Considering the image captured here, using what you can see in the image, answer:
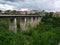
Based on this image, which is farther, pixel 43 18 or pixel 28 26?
pixel 43 18

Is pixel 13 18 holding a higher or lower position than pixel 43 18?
higher

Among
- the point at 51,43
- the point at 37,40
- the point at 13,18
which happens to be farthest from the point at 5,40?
the point at 13,18

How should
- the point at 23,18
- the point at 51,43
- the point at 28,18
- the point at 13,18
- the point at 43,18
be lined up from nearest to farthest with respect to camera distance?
1. the point at 51,43
2. the point at 13,18
3. the point at 23,18
4. the point at 28,18
5. the point at 43,18

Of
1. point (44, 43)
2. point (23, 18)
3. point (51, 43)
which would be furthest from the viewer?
point (23, 18)

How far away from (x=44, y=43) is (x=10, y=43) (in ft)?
14.0

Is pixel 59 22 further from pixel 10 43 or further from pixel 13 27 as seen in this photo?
pixel 10 43

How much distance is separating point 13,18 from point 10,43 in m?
11.3

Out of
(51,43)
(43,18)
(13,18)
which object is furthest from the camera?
(43,18)

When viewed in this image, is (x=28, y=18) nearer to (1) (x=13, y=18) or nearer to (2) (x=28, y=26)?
(2) (x=28, y=26)

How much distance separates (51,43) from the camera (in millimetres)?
21141

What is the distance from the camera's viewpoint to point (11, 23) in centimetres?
2766

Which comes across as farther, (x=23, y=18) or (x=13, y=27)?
(x=23, y=18)

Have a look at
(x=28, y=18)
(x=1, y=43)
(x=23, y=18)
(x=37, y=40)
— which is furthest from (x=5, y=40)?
(x=28, y=18)

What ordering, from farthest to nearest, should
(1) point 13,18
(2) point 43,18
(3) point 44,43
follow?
(2) point 43,18
(1) point 13,18
(3) point 44,43
